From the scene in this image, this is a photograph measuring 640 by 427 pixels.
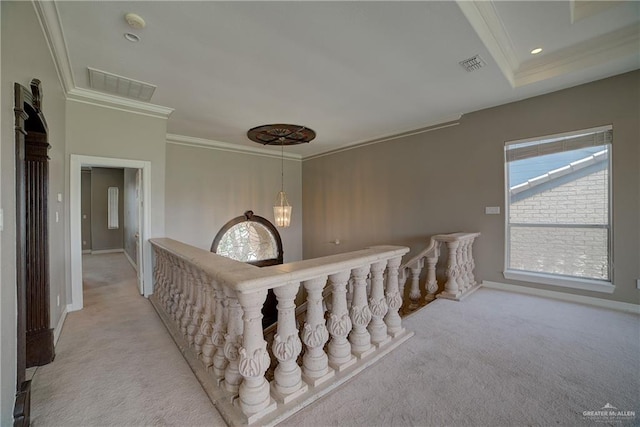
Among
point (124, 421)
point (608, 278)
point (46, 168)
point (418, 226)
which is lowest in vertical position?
point (124, 421)

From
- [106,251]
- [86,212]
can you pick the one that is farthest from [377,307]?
[86,212]

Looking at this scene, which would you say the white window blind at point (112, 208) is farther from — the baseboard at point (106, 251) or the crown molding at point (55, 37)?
the crown molding at point (55, 37)

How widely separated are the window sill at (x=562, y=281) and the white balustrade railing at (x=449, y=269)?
488mm

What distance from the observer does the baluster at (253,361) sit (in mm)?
1233

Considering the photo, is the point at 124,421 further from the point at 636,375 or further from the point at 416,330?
the point at 636,375

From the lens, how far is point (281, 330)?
1372mm

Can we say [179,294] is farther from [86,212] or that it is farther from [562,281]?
[86,212]

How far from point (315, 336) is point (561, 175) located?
3.62 meters

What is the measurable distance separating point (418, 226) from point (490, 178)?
1.28m

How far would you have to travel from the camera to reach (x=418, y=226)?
4488 mm

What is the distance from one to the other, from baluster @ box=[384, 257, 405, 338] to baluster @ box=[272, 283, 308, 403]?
91 cm

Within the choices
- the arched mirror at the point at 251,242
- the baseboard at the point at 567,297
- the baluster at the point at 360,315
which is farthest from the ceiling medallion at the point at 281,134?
the baseboard at the point at 567,297

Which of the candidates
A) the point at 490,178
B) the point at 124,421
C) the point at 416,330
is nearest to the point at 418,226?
the point at 490,178

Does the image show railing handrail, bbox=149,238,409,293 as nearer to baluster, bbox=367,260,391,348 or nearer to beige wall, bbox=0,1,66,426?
baluster, bbox=367,260,391,348
